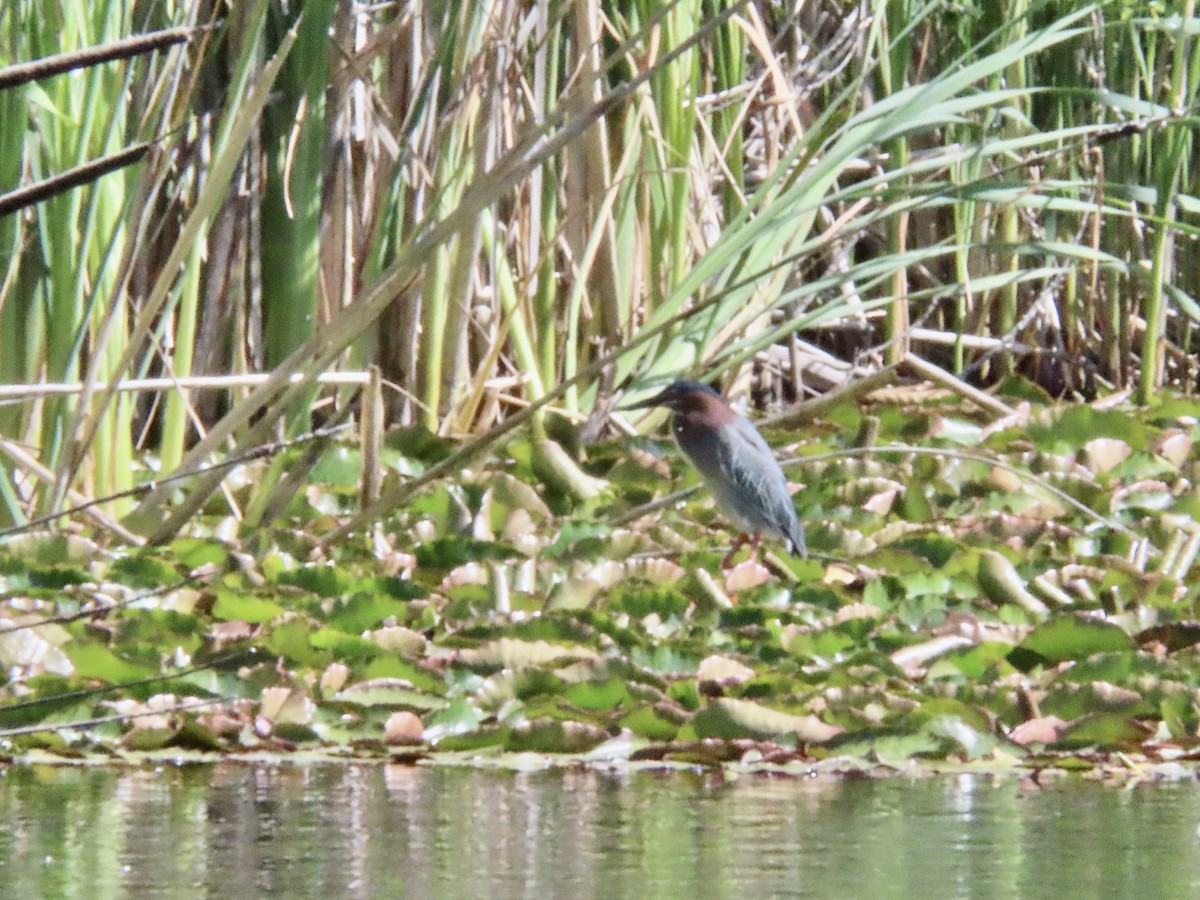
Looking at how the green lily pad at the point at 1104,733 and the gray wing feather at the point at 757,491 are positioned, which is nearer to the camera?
the green lily pad at the point at 1104,733

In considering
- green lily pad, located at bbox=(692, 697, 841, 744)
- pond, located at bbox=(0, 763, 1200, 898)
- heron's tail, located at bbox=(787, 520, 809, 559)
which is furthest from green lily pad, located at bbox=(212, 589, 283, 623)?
heron's tail, located at bbox=(787, 520, 809, 559)

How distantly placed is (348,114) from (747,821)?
7.82 feet

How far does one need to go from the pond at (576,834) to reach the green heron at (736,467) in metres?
1.14

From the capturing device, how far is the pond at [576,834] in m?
1.78

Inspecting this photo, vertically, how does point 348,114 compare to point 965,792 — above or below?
above

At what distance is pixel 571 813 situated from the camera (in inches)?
83.8

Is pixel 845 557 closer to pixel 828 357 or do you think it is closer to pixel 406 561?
pixel 406 561

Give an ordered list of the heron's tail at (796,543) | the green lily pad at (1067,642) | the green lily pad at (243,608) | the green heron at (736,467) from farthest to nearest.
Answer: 1. the green heron at (736,467)
2. the heron's tail at (796,543)
3. the green lily pad at (243,608)
4. the green lily pad at (1067,642)

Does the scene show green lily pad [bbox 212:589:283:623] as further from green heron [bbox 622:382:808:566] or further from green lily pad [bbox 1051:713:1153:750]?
green lily pad [bbox 1051:713:1153:750]

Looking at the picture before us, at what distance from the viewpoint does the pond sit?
1.78 meters

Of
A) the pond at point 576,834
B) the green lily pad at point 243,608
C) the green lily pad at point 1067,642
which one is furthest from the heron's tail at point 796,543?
the pond at point 576,834

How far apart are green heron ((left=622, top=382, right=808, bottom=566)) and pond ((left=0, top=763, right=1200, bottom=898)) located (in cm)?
114

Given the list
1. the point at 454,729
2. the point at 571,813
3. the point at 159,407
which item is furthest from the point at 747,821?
the point at 159,407

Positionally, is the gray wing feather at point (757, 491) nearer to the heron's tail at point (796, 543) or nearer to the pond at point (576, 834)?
the heron's tail at point (796, 543)
